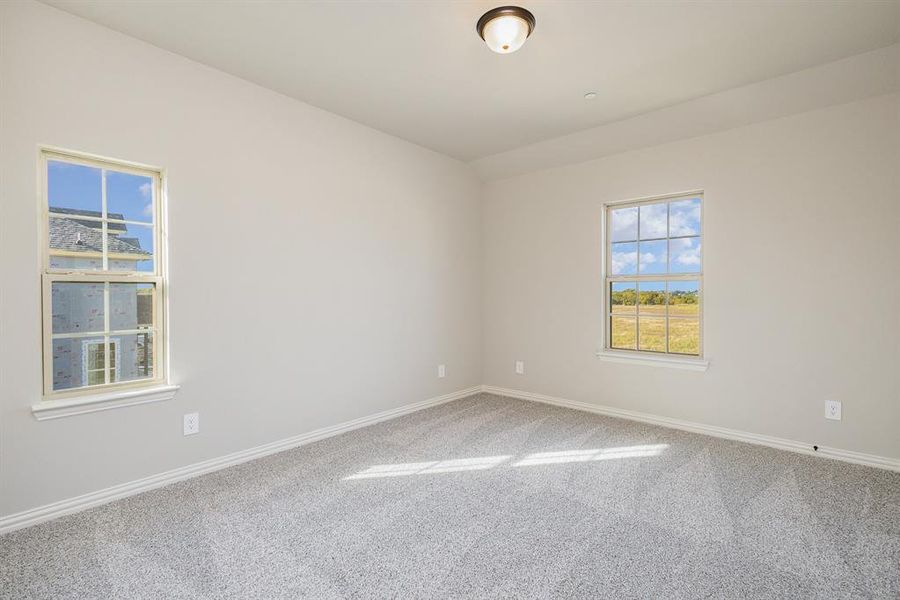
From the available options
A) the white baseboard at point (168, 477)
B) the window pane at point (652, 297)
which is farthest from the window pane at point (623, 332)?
the white baseboard at point (168, 477)

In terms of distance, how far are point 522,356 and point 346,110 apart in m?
2.94

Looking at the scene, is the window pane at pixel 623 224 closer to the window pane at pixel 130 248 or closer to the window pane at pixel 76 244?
the window pane at pixel 130 248

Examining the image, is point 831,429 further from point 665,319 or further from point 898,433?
point 665,319

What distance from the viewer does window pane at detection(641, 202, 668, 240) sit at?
3836 mm

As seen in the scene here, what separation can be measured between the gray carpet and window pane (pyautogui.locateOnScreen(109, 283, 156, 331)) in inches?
38.9

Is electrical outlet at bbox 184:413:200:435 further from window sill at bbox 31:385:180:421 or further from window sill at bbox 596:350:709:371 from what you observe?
window sill at bbox 596:350:709:371

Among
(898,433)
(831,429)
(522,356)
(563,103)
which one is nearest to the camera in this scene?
(898,433)

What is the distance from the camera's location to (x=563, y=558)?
1882mm

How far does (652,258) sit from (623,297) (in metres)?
0.44

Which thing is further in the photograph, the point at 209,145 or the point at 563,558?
the point at 209,145

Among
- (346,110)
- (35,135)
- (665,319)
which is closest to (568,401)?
(665,319)

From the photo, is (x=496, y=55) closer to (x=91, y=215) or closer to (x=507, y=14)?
(x=507, y=14)

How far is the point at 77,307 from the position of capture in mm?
2355

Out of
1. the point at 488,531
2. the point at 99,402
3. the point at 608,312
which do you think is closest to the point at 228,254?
the point at 99,402
